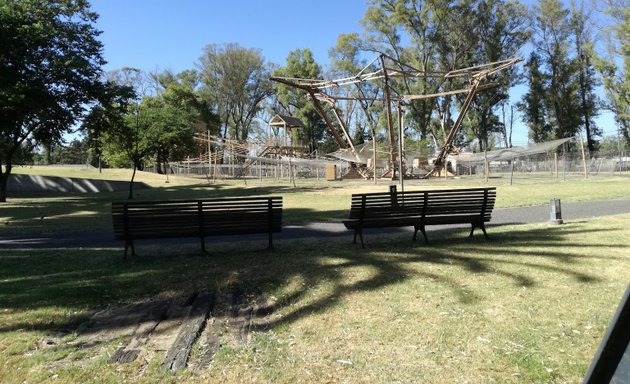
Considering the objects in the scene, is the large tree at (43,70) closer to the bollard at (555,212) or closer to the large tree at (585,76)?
the bollard at (555,212)

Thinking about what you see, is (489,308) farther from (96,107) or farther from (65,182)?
(65,182)

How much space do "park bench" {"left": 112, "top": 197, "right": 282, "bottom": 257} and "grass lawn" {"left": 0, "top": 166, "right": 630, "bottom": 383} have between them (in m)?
0.39

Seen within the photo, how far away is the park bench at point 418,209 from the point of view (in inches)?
317

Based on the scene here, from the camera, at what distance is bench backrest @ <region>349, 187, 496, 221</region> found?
8.05 metres

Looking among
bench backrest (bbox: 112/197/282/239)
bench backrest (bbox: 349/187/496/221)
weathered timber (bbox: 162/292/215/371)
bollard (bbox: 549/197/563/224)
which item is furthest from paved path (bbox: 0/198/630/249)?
weathered timber (bbox: 162/292/215/371)

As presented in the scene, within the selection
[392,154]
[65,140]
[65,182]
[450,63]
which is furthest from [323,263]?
[450,63]

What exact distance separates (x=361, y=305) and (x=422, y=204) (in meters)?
3.85

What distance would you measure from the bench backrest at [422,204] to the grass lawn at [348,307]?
54 centimetres

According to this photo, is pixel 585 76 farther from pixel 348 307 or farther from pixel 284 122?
pixel 348 307

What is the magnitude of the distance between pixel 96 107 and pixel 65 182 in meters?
14.2

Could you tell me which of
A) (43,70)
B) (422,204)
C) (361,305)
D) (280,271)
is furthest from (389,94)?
(361,305)

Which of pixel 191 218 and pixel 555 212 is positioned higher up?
pixel 191 218

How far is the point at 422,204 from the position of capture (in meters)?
8.27

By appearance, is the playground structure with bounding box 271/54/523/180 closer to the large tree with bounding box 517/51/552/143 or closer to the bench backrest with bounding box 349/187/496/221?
the bench backrest with bounding box 349/187/496/221
